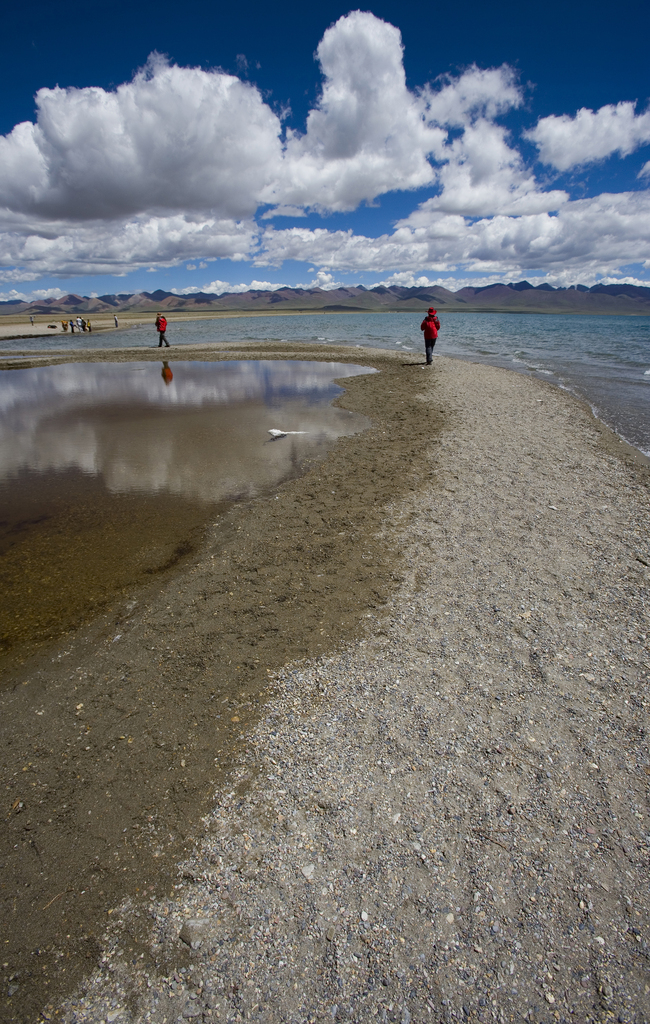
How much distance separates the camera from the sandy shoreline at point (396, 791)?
2801 mm

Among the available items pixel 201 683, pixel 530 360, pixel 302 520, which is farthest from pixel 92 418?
pixel 530 360

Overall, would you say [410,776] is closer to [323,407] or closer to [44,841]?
[44,841]

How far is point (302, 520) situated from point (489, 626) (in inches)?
160

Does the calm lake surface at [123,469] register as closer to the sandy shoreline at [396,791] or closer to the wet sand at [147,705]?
the wet sand at [147,705]

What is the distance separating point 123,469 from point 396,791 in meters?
10.6

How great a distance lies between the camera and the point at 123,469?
39.2 ft

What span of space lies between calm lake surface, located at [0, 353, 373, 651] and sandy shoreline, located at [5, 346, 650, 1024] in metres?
1.18

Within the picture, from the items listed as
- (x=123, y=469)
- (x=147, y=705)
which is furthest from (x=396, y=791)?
→ (x=123, y=469)

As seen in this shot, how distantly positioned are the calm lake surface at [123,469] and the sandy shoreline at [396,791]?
1185 mm

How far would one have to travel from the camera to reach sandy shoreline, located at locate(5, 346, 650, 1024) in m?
2.80

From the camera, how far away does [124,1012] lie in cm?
267

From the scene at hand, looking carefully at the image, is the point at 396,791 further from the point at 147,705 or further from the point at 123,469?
the point at 123,469

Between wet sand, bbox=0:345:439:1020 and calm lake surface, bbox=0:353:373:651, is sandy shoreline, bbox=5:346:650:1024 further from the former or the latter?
calm lake surface, bbox=0:353:373:651

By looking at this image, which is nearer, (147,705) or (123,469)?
(147,705)
